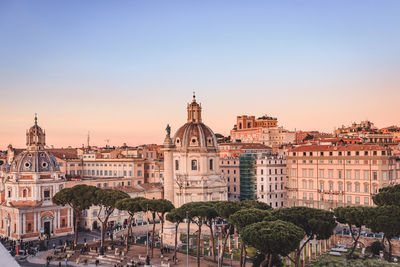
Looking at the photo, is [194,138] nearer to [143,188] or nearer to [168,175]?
[168,175]

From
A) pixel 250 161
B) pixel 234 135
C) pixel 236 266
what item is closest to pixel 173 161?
pixel 250 161

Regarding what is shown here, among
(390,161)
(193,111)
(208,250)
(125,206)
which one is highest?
(193,111)

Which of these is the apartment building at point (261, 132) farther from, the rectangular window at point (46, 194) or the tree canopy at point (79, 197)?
the tree canopy at point (79, 197)

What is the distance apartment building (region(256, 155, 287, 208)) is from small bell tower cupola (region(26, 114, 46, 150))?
38.1 metres

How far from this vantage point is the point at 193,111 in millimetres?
78125

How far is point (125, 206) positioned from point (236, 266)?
15.4 metres

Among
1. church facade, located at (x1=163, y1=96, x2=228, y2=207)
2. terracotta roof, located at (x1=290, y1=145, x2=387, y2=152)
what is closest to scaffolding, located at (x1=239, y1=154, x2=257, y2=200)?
terracotta roof, located at (x1=290, y1=145, x2=387, y2=152)

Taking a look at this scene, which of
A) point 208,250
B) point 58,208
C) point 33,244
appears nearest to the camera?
point 208,250

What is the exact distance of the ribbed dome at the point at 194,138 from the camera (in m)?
73.9

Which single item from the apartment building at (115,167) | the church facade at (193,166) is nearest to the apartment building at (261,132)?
the apartment building at (115,167)

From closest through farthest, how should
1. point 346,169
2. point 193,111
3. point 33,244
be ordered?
1. point 33,244
2. point 346,169
3. point 193,111

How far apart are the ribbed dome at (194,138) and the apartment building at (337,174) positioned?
1504 centimetres

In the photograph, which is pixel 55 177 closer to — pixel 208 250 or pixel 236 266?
pixel 208 250

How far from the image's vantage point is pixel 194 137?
74125 mm
